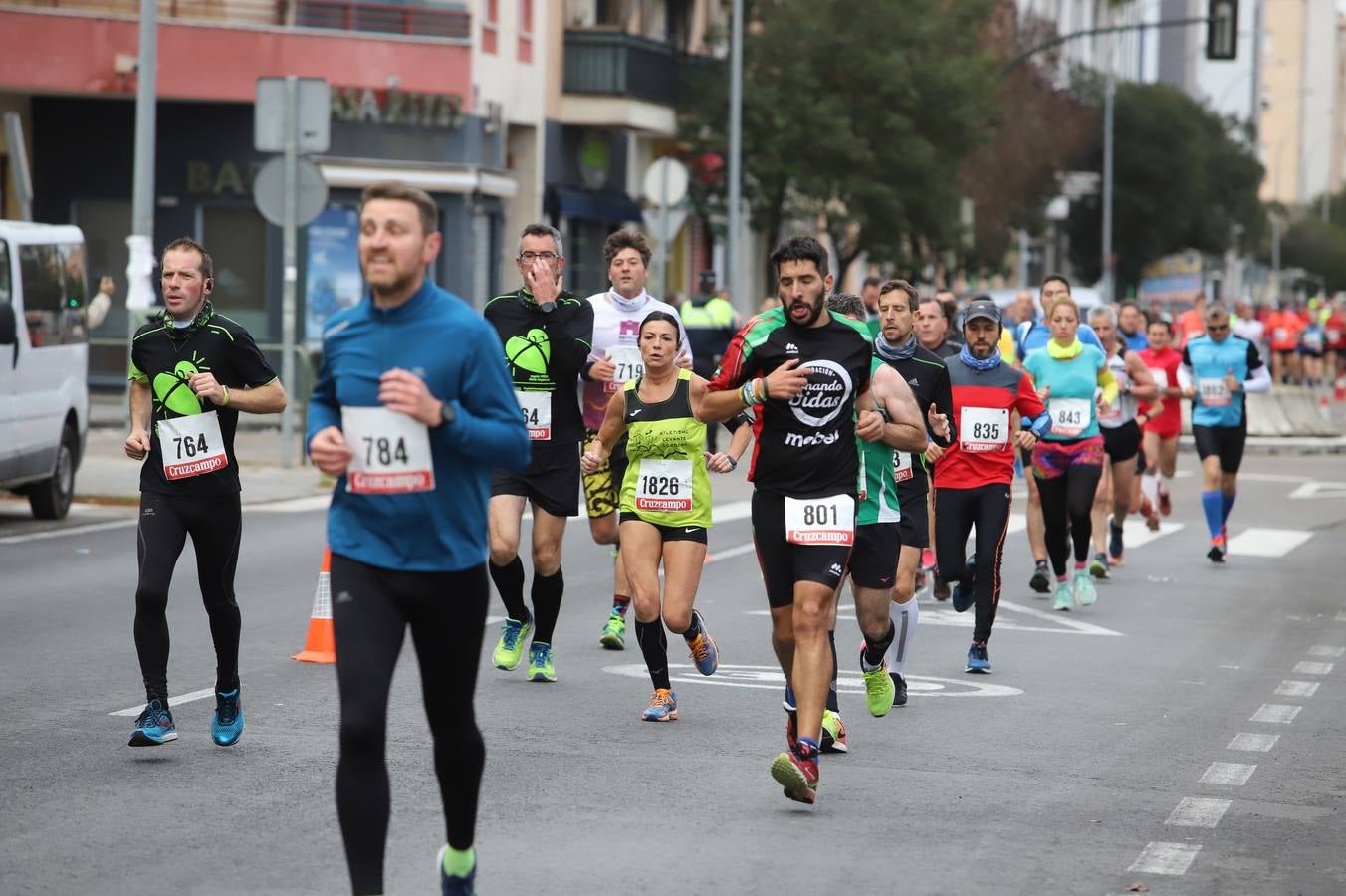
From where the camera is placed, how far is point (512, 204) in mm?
38688

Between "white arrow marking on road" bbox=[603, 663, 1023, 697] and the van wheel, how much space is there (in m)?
7.95

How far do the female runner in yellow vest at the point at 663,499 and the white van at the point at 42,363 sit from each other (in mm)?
6940

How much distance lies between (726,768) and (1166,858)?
6.35 feet

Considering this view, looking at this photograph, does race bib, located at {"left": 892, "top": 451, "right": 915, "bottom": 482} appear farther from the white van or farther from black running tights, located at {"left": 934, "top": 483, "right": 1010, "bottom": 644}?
the white van

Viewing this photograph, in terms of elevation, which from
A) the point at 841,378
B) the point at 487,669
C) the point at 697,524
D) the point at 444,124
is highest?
the point at 444,124

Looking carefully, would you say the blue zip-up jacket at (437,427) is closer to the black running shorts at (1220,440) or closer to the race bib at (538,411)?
the race bib at (538,411)

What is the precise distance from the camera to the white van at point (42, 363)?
16.8 m

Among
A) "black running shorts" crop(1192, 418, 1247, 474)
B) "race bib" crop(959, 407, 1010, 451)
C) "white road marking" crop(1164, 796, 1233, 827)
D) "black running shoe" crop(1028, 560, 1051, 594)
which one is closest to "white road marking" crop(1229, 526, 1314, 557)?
"black running shorts" crop(1192, 418, 1247, 474)

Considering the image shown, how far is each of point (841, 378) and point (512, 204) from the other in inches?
1222

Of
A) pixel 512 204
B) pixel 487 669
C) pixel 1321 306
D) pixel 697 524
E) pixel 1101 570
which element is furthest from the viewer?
pixel 1321 306

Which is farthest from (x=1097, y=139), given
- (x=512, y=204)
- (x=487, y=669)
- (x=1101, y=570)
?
(x=487, y=669)

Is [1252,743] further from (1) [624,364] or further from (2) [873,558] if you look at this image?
(1) [624,364]

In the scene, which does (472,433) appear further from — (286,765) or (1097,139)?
(1097,139)

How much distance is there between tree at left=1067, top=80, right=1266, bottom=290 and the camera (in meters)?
82.2
